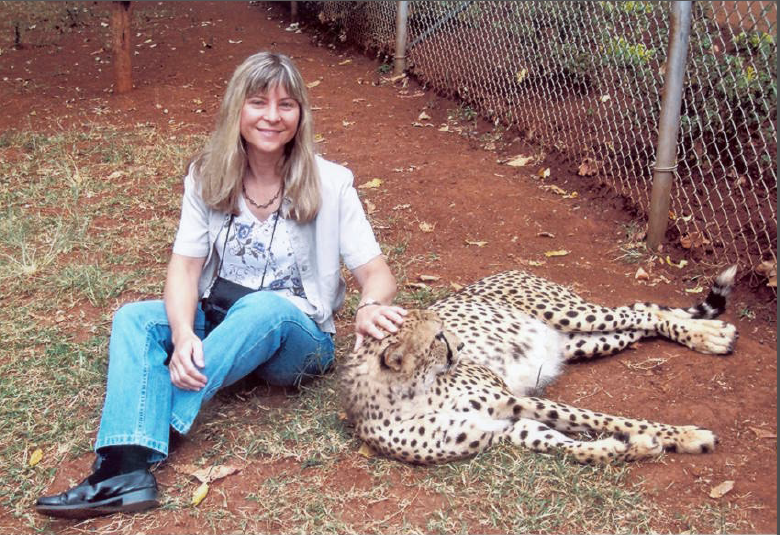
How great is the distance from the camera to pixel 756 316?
3.88 m

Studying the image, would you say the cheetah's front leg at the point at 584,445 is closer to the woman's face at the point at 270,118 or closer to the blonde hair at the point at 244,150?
the blonde hair at the point at 244,150

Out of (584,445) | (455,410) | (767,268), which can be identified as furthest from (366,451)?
(767,268)

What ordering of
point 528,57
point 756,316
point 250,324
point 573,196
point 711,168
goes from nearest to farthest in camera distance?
point 250,324 → point 756,316 → point 711,168 → point 573,196 → point 528,57

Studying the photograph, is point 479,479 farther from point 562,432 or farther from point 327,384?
point 327,384

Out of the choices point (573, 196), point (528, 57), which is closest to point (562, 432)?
point (573, 196)

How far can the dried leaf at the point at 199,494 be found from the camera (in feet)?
9.22

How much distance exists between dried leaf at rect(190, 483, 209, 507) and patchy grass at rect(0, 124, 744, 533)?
2 centimetres

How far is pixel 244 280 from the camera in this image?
129 inches

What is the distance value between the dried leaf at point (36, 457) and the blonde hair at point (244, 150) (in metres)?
1.15

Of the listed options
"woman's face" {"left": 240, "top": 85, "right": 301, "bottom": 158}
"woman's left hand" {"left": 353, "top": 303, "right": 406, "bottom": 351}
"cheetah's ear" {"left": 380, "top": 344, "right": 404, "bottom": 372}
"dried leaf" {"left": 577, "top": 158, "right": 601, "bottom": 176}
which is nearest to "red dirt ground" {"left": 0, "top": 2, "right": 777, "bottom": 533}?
"dried leaf" {"left": 577, "top": 158, "right": 601, "bottom": 176}

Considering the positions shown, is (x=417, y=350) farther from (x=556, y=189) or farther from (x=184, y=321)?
(x=556, y=189)

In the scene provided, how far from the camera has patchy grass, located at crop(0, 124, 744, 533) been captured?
8.80 ft

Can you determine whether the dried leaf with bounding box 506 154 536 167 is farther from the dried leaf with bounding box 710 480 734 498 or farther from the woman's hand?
the dried leaf with bounding box 710 480 734 498

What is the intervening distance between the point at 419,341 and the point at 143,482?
1079 millimetres
